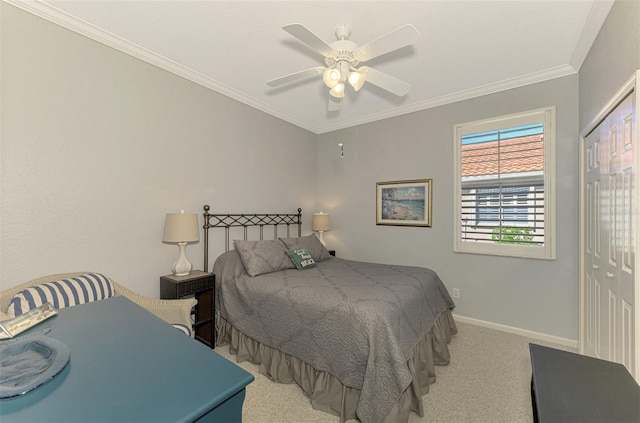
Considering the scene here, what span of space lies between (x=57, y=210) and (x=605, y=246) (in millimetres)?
4136

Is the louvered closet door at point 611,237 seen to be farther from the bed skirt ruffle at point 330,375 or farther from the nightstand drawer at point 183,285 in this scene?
the nightstand drawer at point 183,285

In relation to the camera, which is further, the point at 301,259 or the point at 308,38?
the point at 301,259

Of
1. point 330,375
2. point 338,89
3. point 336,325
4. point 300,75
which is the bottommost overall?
point 330,375

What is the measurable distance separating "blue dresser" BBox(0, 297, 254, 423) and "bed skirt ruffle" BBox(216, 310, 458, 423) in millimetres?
1325

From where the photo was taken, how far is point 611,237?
1865 mm

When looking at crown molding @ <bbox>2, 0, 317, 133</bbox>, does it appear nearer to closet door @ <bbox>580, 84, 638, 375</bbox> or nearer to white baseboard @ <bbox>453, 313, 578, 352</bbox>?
closet door @ <bbox>580, 84, 638, 375</bbox>

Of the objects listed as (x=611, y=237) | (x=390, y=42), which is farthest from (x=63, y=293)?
(x=611, y=237)

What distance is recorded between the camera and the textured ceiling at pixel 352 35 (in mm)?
2004

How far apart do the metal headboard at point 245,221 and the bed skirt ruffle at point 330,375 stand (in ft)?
3.08

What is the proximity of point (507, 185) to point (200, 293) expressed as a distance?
3.55m

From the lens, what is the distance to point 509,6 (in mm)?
1992

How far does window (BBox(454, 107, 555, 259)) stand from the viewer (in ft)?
9.60

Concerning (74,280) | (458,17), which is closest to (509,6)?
(458,17)

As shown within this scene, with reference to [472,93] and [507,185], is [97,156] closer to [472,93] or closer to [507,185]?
[472,93]
